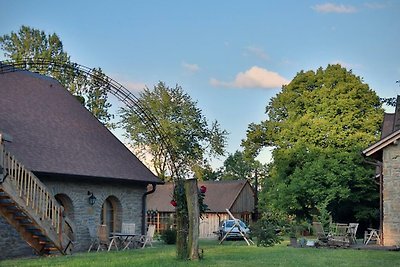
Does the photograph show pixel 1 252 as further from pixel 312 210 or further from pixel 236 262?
pixel 312 210

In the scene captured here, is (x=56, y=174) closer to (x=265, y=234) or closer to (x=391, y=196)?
(x=265, y=234)

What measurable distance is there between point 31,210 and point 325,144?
24.7 meters

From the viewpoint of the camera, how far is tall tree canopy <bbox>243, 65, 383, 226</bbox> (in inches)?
1438

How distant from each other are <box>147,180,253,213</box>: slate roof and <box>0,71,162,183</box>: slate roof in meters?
20.7

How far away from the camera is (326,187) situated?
36812mm

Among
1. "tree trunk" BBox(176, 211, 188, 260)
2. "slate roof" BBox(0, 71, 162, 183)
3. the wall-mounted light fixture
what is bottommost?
"tree trunk" BBox(176, 211, 188, 260)

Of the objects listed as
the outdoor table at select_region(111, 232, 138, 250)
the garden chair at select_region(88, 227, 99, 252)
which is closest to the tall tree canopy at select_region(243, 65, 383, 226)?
the outdoor table at select_region(111, 232, 138, 250)

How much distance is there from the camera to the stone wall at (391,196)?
79.2ft

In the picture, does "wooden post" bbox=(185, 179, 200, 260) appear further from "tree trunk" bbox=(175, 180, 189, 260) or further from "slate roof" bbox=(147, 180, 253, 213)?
"slate roof" bbox=(147, 180, 253, 213)

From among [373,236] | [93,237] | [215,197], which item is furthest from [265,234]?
[215,197]

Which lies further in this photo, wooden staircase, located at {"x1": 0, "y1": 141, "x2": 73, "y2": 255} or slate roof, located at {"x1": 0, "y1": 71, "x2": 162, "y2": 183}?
slate roof, located at {"x1": 0, "y1": 71, "x2": 162, "y2": 183}

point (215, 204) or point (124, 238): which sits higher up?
point (215, 204)

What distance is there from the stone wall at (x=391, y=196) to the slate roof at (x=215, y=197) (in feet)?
72.7

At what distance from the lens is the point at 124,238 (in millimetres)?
23969
